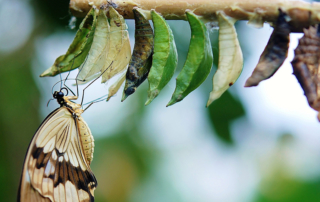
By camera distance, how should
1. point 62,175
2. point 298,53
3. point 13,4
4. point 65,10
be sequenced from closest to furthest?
point 298,53 < point 62,175 < point 65,10 < point 13,4

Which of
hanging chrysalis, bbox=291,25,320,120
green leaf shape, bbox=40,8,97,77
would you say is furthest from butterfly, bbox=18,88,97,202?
hanging chrysalis, bbox=291,25,320,120

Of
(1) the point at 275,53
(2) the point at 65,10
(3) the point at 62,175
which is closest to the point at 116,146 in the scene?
(2) the point at 65,10

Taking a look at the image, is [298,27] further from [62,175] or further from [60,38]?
[60,38]

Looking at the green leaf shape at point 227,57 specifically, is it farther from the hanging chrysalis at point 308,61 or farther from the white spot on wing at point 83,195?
the white spot on wing at point 83,195

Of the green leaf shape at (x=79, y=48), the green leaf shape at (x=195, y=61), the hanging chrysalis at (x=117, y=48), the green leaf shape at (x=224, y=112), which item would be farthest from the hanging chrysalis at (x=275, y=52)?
the green leaf shape at (x=224, y=112)

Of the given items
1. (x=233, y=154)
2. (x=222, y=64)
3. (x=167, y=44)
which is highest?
(x=167, y=44)

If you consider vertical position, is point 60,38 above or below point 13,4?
below
